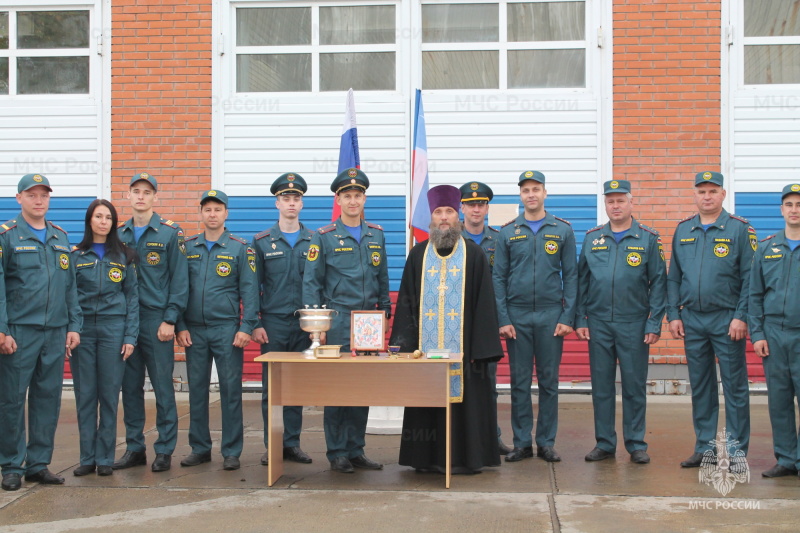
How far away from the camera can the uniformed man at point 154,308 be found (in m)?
6.37

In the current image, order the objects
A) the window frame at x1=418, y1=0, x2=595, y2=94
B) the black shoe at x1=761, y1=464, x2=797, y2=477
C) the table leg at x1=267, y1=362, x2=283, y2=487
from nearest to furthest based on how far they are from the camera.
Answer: the table leg at x1=267, y1=362, x2=283, y2=487
the black shoe at x1=761, y1=464, x2=797, y2=477
the window frame at x1=418, y1=0, x2=595, y2=94

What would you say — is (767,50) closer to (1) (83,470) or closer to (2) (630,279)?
(2) (630,279)

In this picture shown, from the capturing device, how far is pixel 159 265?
6.43 meters

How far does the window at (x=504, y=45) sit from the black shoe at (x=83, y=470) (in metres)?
5.50

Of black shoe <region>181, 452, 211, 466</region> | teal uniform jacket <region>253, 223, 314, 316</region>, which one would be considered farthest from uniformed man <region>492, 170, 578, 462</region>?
black shoe <region>181, 452, 211, 466</region>

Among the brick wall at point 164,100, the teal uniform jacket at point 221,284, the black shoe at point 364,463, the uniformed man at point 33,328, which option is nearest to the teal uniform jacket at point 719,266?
the black shoe at point 364,463

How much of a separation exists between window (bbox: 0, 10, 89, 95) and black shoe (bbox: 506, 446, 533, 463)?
6.45m

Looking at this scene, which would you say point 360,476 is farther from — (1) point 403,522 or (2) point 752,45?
(2) point 752,45

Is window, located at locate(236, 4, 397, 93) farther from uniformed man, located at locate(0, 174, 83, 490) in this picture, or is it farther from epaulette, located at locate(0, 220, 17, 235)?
epaulette, located at locate(0, 220, 17, 235)

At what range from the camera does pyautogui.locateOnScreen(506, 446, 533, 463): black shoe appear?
6552 millimetres

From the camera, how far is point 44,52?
10.0 meters

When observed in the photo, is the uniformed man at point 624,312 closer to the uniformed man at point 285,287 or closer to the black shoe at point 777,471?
the black shoe at point 777,471

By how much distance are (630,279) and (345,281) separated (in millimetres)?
2082

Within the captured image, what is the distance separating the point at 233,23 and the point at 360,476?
5.86 metres
